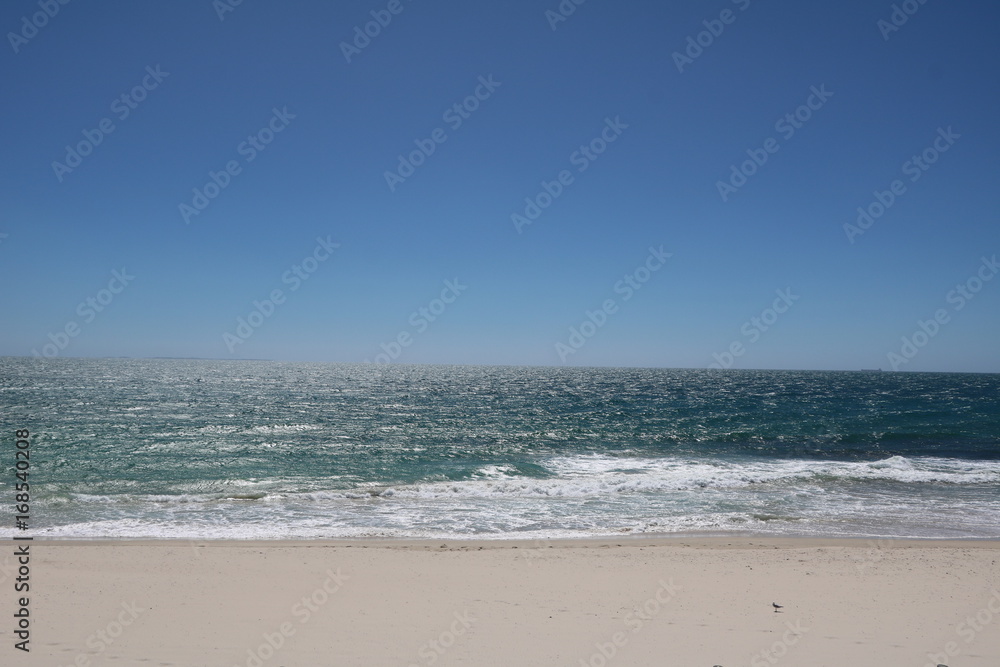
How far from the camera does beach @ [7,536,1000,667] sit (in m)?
6.53

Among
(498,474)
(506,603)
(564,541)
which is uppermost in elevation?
(498,474)

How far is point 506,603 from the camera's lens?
8102 mm

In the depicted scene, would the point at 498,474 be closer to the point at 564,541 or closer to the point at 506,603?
the point at 564,541

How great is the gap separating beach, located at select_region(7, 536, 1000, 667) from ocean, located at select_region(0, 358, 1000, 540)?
1.70 meters

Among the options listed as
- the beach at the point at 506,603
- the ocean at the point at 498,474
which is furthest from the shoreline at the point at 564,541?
the ocean at the point at 498,474

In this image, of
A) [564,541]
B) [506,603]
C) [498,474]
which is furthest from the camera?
[498,474]

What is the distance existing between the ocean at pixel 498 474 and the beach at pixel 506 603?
170 centimetres

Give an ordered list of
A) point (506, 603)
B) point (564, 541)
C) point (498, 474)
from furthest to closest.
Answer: point (498, 474), point (564, 541), point (506, 603)

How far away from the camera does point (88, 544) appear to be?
11.2 meters

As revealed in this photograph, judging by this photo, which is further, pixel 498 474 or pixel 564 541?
pixel 498 474

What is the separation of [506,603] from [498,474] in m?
12.2

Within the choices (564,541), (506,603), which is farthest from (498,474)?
(506,603)

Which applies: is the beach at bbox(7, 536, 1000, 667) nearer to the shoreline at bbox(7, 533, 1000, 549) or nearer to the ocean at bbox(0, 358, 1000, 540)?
the shoreline at bbox(7, 533, 1000, 549)

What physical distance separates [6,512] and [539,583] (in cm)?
1405
